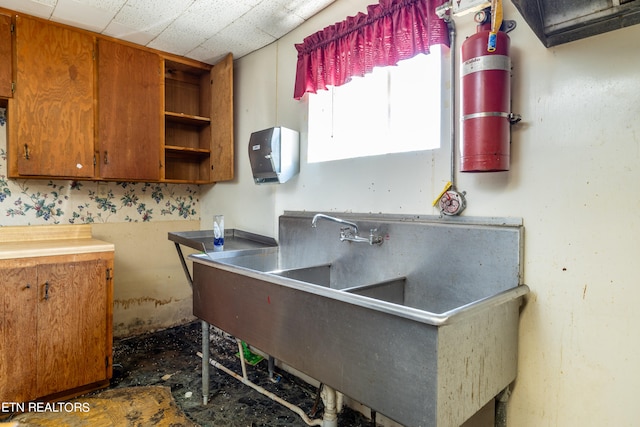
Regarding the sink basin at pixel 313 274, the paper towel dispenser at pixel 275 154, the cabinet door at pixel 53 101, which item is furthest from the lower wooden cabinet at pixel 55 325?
the sink basin at pixel 313 274

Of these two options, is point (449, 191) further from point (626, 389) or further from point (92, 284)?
point (92, 284)

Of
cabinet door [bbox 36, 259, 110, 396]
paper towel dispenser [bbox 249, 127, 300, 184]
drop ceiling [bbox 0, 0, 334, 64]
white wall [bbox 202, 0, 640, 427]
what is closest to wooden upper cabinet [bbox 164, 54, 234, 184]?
drop ceiling [bbox 0, 0, 334, 64]

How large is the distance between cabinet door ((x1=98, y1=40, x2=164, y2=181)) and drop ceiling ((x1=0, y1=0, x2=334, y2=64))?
145 mm

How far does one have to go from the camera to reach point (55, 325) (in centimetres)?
206

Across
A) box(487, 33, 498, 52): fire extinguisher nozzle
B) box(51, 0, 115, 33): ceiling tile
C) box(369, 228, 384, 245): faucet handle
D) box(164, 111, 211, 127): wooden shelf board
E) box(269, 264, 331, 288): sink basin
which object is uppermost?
box(51, 0, 115, 33): ceiling tile

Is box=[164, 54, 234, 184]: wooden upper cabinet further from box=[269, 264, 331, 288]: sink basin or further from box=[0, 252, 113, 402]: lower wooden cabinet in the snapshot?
box=[269, 264, 331, 288]: sink basin

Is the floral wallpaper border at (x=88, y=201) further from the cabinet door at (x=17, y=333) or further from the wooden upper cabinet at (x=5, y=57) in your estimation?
the cabinet door at (x=17, y=333)

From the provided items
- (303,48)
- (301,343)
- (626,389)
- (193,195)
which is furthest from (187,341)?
(626,389)

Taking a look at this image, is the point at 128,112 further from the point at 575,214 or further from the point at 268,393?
the point at 575,214

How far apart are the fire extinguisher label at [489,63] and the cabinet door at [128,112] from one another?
2378 mm

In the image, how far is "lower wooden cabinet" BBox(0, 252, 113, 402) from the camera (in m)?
1.93

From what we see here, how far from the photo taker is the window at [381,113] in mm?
1668

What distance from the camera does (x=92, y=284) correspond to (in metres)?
2.19

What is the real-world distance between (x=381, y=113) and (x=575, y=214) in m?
1.06
